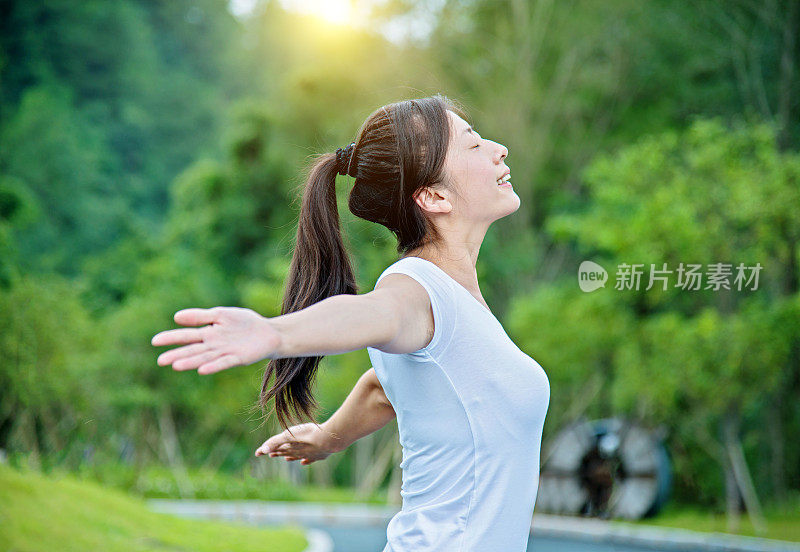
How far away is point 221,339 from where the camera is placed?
1056 mm

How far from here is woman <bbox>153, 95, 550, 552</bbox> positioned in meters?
1.13

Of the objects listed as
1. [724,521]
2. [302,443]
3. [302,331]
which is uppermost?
[302,331]

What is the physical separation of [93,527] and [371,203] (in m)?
3.94

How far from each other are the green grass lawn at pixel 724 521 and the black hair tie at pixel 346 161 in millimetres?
8244

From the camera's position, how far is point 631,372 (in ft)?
31.1

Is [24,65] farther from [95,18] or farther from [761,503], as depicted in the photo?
[761,503]

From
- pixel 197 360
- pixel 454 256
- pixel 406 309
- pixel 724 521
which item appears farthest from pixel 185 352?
pixel 724 521

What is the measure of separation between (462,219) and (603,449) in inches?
399

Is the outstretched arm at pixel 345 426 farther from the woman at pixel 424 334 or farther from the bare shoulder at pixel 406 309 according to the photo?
the bare shoulder at pixel 406 309

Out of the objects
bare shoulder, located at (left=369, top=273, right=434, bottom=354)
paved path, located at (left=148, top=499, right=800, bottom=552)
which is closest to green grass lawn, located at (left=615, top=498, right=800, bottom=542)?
paved path, located at (left=148, top=499, right=800, bottom=552)

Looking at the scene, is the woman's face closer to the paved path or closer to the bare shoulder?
the bare shoulder

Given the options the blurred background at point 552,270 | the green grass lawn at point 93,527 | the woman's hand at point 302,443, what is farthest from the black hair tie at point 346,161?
the blurred background at point 552,270

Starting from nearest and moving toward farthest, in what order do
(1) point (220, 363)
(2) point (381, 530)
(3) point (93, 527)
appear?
(1) point (220, 363)
(3) point (93, 527)
(2) point (381, 530)

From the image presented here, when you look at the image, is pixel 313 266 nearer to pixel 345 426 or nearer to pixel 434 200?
pixel 434 200
